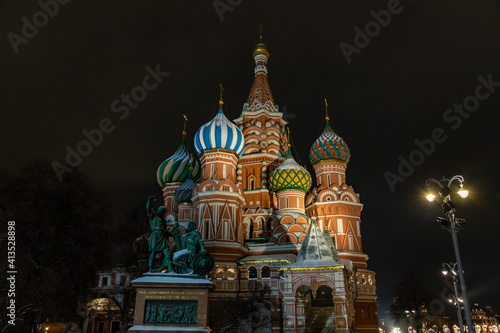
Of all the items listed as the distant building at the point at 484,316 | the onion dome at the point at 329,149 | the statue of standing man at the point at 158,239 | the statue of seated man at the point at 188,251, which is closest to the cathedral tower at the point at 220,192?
the onion dome at the point at 329,149

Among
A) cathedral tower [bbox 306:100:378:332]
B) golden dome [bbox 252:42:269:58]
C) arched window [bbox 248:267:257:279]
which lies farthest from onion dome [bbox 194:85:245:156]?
golden dome [bbox 252:42:269:58]

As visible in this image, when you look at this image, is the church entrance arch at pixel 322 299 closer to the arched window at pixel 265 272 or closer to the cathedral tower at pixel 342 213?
the cathedral tower at pixel 342 213

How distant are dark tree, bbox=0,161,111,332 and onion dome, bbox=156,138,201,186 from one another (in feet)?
55.7

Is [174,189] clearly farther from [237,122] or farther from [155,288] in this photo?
[155,288]

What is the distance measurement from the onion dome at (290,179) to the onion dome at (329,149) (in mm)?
2768

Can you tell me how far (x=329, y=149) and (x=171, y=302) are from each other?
23.3 meters

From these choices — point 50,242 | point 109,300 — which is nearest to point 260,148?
point 109,300

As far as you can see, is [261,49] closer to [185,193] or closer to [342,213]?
[185,193]

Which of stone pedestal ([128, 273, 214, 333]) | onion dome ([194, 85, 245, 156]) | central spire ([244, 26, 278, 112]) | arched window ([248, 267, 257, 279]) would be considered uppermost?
central spire ([244, 26, 278, 112])

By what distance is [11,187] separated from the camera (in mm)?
17609

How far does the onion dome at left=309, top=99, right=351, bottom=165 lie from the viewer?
33.2 m

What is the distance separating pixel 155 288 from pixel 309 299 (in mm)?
14269

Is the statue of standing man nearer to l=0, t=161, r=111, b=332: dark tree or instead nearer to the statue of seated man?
the statue of seated man

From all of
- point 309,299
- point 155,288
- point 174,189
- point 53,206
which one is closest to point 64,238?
point 53,206
